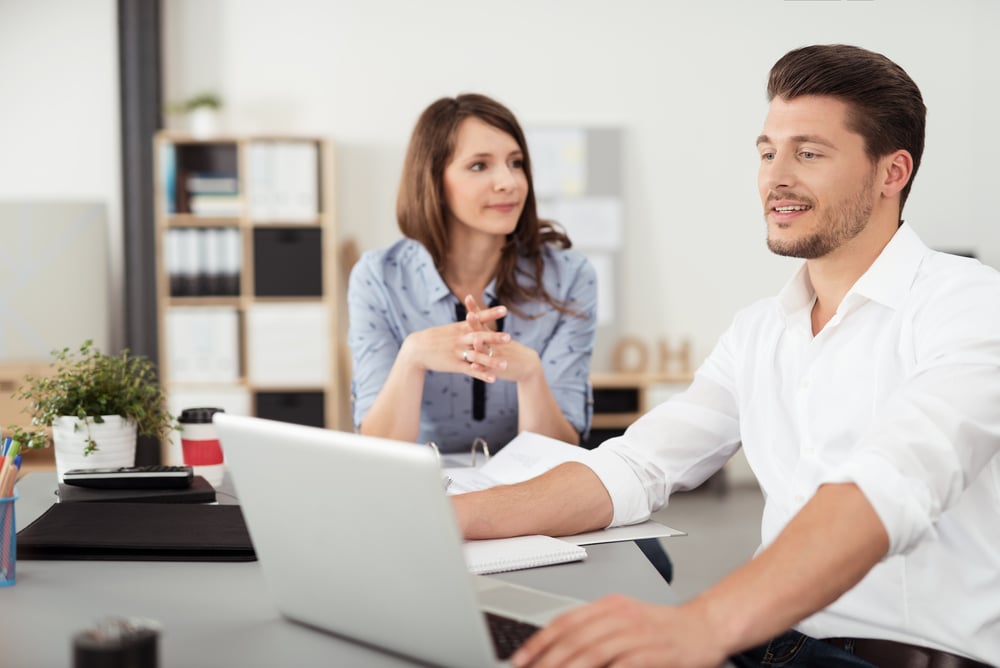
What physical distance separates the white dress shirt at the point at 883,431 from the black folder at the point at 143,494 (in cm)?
57

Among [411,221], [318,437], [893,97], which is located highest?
[893,97]

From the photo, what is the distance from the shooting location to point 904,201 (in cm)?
150

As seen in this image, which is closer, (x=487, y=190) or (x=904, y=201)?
(x=904, y=201)

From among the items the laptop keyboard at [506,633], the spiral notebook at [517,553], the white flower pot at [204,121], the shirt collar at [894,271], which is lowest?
the spiral notebook at [517,553]

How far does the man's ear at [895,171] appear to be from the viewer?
1462 mm

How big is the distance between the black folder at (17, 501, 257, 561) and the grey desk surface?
0.02m

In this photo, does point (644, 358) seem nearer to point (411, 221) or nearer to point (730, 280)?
point (730, 280)

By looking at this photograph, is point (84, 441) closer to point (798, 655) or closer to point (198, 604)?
point (198, 604)

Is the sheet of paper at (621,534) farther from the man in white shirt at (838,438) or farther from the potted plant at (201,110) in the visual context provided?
the potted plant at (201,110)

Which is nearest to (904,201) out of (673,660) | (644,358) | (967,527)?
(967,527)

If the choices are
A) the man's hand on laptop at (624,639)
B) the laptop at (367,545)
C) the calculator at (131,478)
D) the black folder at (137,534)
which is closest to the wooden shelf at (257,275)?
the calculator at (131,478)

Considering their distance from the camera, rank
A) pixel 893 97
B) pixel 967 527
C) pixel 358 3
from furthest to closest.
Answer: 1. pixel 358 3
2. pixel 893 97
3. pixel 967 527

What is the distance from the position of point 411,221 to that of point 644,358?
3.02m

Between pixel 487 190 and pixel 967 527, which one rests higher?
pixel 487 190
